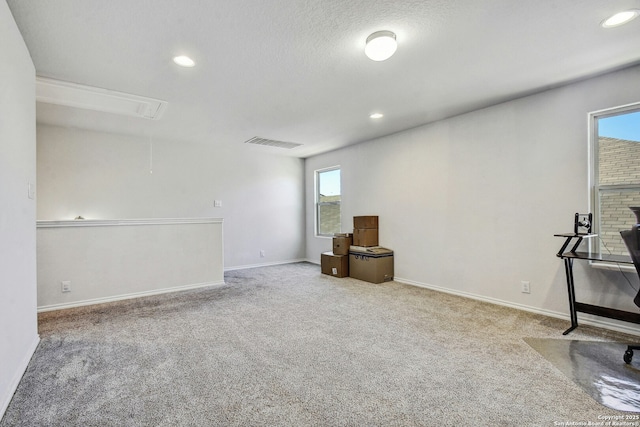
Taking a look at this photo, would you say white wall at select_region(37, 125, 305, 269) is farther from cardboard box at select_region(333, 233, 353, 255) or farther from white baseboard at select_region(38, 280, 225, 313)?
cardboard box at select_region(333, 233, 353, 255)

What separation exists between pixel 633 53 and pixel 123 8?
3799 mm

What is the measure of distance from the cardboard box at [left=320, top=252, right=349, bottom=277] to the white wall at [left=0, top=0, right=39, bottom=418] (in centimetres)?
358

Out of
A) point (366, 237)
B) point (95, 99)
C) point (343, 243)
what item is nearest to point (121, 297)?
point (95, 99)

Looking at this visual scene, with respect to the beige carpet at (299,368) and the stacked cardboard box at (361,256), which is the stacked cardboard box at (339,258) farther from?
the beige carpet at (299,368)

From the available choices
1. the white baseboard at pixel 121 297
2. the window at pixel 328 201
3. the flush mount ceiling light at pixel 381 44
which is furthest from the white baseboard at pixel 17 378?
the window at pixel 328 201

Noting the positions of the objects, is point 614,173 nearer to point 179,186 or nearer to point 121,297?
point 121,297

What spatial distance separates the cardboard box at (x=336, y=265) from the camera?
489 cm

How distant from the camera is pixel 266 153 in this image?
6.20m

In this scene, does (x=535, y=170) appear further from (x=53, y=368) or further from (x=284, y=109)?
(x=53, y=368)

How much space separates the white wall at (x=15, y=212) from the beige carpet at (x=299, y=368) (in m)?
0.18

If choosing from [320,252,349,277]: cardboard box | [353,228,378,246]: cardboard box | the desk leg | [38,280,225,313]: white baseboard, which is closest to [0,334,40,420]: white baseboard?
[38,280,225,313]: white baseboard

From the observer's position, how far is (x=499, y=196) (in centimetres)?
348

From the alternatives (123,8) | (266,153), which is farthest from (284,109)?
(266,153)

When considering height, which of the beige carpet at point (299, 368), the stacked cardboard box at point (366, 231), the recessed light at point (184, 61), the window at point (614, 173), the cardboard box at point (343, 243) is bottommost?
the beige carpet at point (299, 368)
